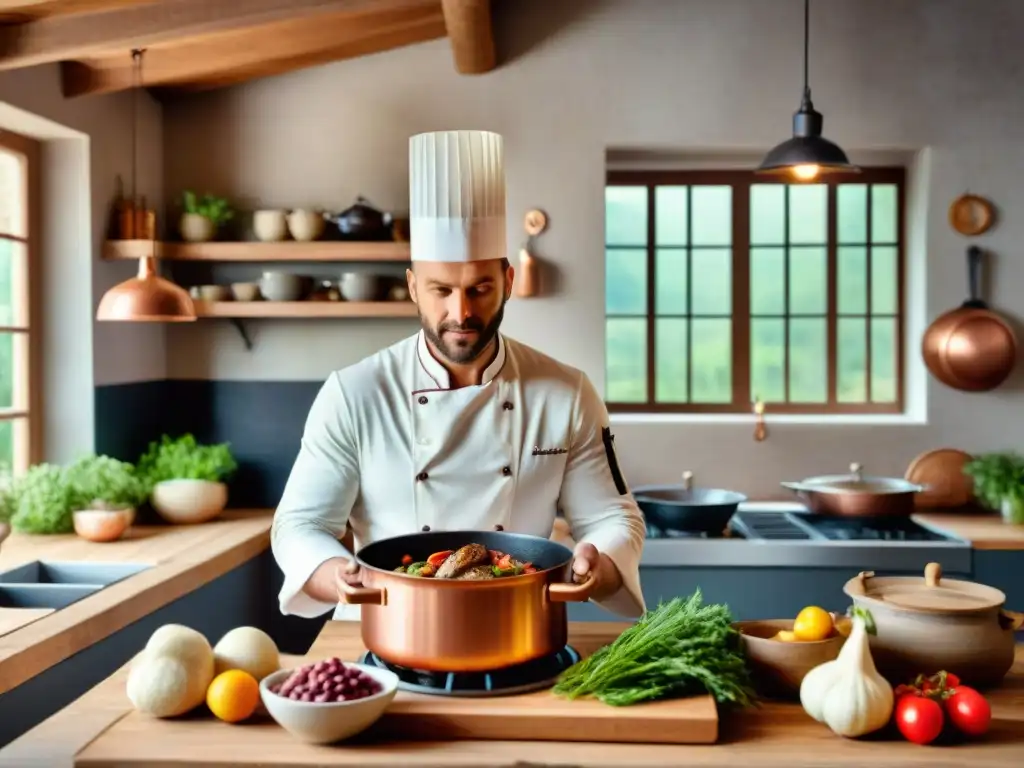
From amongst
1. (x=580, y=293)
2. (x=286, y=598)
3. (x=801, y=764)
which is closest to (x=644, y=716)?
(x=801, y=764)

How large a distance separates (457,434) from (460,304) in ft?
1.33

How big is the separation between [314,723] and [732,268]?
3.88 metres

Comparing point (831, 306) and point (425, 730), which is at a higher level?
point (831, 306)

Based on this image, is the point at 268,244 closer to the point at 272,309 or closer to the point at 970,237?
the point at 272,309

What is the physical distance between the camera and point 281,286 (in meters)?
4.77

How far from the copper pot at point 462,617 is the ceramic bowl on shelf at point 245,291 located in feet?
10.2

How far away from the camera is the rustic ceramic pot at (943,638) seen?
1911 mm

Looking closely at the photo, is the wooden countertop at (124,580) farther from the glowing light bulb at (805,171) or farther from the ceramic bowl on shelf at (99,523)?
the glowing light bulb at (805,171)

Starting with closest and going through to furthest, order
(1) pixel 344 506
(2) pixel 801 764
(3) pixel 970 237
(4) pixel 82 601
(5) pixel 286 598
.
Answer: (2) pixel 801 764 → (5) pixel 286 598 → (1) pixel 344 506 → (4) pixel 82 601 → (3) pixel 970 237

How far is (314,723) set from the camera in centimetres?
168

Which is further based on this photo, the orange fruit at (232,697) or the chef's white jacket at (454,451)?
the chef's white jacket at (454,451)

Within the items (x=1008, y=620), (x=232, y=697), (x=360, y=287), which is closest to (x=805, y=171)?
(x=360, y=287)

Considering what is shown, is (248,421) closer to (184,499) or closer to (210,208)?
(184,499)

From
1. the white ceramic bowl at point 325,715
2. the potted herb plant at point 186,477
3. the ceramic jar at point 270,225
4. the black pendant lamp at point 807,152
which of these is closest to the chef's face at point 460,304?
the white ceramic bowl at point 325,715
